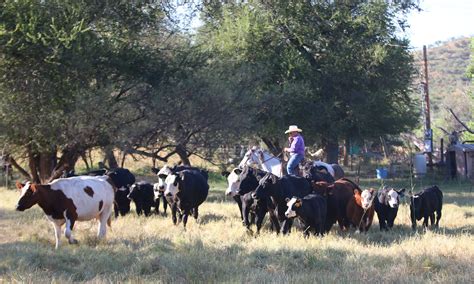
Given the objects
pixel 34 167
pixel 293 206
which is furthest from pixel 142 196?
pixel 34 167

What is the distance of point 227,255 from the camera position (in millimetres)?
10945

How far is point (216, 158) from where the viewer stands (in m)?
29.8

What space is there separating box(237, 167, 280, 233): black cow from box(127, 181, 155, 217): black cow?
371 cm

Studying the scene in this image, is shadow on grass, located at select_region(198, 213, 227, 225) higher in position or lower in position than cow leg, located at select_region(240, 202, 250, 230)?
lower

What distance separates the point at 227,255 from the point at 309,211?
2.73m

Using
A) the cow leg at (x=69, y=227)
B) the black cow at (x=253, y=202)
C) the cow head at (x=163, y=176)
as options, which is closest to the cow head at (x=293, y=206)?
the black cow at (x=253, y=202)

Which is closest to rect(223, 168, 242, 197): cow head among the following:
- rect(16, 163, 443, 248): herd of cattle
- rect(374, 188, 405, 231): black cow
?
rect(16, 163, 443, 248): herd of cattle

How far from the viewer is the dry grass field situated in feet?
29.9

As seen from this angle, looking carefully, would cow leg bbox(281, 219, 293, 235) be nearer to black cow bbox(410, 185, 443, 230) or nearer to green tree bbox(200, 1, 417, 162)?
black cow bbox(410, 185, 443, 230)

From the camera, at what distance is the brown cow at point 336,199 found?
47.6ft

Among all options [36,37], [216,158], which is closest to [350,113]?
[216,158]

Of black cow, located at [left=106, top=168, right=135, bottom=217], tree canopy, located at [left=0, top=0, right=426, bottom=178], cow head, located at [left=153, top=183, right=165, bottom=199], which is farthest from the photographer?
tree canopy, located at [left=0, top=0, right=426, bottom=178]

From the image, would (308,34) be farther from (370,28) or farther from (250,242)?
(250,242)

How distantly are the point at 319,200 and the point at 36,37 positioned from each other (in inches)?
470
